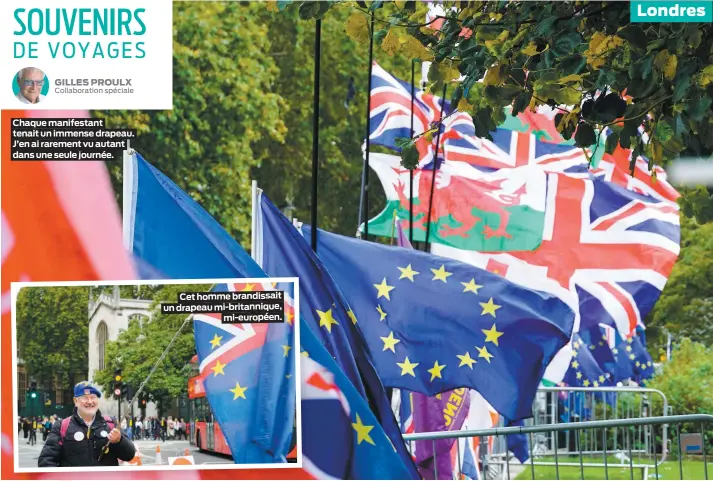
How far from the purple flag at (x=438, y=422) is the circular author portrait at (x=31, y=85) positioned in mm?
3930

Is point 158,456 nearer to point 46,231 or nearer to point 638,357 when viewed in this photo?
point 46,231

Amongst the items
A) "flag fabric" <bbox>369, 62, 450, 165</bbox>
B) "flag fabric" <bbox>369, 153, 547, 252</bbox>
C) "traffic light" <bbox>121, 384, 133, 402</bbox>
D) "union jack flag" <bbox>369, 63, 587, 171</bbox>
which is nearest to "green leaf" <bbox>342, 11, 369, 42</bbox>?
"traffic light" <bbox>121, 384, 133, 402</bbox>

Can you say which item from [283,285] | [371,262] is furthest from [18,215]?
[371,262]

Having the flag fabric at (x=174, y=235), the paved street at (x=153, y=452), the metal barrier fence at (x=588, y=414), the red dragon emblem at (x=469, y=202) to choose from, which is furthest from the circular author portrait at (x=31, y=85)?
the metal barrier fence at (x=588, y=414)

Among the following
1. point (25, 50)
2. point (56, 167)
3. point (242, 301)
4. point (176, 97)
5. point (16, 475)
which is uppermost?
point (176, 97)

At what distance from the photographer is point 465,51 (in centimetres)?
520

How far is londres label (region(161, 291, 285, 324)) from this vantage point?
181 inches

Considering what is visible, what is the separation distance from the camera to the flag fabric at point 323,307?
581cm

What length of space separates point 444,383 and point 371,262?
2.37ft

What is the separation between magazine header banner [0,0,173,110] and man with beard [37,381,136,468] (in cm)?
94

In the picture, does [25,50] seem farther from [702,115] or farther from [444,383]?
[444,383]

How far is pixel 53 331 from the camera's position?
4559mm

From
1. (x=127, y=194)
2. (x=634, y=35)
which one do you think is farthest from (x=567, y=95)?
(x=127, y=194)

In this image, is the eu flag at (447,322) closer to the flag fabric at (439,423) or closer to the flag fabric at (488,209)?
the flag fabric at (439,423)
